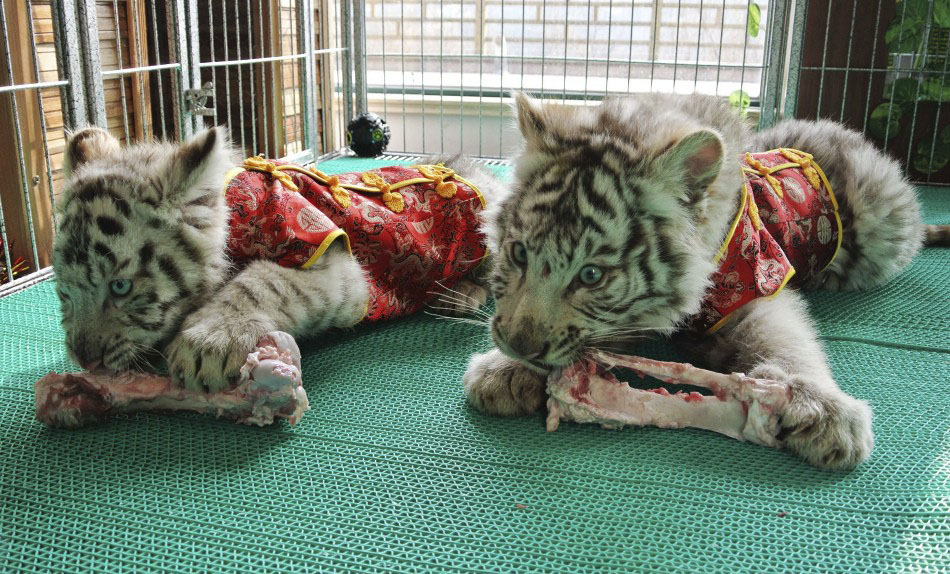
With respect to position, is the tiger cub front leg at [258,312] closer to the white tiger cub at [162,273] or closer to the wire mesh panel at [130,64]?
the white tiger cub at [162,273]

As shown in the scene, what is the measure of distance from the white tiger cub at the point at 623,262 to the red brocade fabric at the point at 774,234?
0.06 m

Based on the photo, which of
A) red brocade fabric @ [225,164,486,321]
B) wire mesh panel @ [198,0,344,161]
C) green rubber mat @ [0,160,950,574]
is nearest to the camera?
green rubber mat @ [0,160,950,574]

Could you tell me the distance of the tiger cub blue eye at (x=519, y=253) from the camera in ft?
6.19

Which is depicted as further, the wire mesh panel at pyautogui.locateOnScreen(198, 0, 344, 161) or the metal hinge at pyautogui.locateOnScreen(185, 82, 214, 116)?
the wire mesh panel at pyautogui.locateOnScreen(198, 0, 344, 161)

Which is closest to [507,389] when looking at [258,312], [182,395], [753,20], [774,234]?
[258,312]

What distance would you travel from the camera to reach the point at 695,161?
1.80 m

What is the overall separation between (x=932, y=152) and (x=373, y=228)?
401 centimetres

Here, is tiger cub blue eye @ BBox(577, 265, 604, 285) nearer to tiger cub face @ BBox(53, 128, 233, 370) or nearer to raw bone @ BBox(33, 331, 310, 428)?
raw bone @ BBox(33, 331, 310, 428)

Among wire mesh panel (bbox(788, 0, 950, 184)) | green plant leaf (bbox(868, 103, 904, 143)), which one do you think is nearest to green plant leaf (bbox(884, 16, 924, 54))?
wire mesh panel (bbox(788, 0, 950, 184))

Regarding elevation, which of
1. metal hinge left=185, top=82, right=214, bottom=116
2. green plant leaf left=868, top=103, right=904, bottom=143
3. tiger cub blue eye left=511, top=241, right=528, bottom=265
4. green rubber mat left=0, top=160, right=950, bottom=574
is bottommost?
green rubber mat left=0, top=160, right=950, bottom=574

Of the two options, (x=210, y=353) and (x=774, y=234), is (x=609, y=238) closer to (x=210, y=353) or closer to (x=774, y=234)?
(x=774, y=234)

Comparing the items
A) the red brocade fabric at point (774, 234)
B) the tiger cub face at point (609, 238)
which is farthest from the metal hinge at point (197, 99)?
the red brocade fabric at point (774, 234)

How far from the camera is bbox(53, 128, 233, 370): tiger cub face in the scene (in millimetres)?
1863

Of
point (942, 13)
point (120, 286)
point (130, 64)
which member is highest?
point (942, 13)
